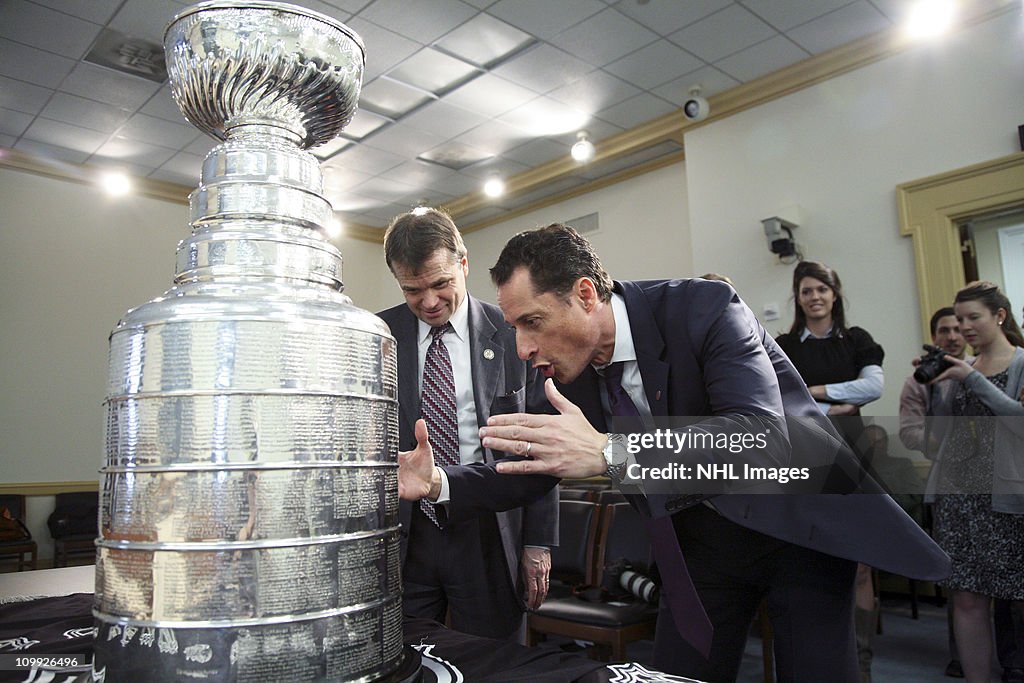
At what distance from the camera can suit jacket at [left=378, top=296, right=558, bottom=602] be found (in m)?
1.64

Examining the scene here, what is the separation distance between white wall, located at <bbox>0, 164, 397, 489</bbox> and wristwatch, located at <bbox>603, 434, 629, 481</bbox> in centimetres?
671

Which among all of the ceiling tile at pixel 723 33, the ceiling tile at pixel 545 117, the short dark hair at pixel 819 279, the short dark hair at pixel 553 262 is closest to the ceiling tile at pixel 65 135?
the ceiling tile at pixel 545 117

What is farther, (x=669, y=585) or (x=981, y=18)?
(x=981, y=18)

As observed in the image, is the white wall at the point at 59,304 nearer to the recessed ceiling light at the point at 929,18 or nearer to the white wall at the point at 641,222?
the white wall at the point at 641,222

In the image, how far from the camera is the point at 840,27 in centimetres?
471

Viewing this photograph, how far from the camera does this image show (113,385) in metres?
0.61

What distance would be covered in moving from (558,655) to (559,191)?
278 inches

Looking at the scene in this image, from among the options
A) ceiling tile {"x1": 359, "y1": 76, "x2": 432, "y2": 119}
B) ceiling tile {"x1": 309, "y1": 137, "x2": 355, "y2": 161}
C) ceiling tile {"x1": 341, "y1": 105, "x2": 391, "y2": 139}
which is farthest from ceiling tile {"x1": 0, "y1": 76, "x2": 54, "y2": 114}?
ceiling tile {"x1": 359, "y1": 76, "x2": 432, "y2": 119}

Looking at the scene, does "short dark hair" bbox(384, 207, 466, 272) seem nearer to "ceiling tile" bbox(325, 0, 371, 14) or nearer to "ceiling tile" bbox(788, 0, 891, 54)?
"ceiling tile" bbox(325, 0, 371, 14)

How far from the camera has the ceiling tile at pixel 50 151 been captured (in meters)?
6.32

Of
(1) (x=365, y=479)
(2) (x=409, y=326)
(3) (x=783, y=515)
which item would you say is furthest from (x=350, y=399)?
(2) (x=409, y=326)

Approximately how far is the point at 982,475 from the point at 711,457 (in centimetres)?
190

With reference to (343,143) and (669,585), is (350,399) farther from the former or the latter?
(343,143)

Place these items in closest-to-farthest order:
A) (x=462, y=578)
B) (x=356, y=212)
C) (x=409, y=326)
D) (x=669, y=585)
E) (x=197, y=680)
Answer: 1. (x=197, y=680)
2. (x=669, y=585)
3. (x=462, y=578)
4. (x=409, y=326)
5. (x=356, y=212)
